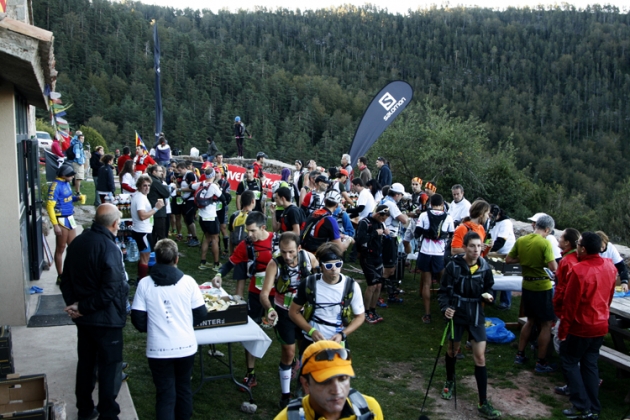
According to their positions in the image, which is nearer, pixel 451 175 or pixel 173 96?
pixel 451 175

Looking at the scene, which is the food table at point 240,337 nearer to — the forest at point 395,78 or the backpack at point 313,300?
the backpack at point 313,300

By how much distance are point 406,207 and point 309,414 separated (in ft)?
31.3

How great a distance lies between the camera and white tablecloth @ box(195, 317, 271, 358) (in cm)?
481

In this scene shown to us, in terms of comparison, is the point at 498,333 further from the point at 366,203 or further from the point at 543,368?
the point at 366,203

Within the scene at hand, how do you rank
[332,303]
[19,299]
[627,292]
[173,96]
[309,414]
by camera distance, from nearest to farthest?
[309,414]
[332,303]
[19,299]
[627,292]
[173,96]

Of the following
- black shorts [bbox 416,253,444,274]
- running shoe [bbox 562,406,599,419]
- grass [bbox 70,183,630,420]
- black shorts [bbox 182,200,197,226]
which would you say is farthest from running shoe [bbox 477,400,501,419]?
black shorts [bbox 182,200,197,226]

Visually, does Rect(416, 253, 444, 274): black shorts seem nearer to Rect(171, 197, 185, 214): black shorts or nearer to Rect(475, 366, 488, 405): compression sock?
Rect(475, 366, 488, 405): compression sock

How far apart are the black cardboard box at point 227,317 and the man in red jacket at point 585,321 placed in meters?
3.04

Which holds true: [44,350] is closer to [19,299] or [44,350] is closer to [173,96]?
[19,299]

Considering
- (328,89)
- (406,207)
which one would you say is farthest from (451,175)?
(328,89)

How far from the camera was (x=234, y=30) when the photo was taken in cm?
12325

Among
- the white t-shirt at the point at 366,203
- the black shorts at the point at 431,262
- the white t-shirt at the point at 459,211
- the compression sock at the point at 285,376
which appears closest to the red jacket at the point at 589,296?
the black shorts at the point at 431,262

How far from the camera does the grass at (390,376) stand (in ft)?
17.2

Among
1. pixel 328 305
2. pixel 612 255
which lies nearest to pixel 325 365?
pixel 328 305
